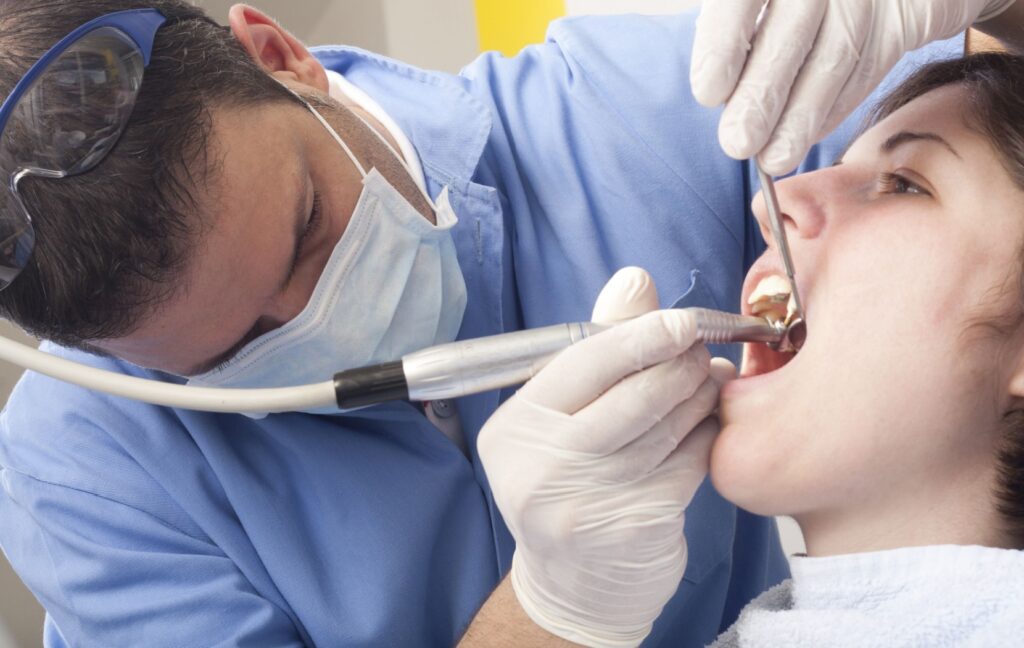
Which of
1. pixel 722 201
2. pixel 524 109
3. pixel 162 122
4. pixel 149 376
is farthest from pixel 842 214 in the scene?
pixel 149 376

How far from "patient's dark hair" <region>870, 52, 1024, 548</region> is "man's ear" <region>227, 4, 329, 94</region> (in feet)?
2.49

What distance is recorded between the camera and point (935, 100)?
3.08ft

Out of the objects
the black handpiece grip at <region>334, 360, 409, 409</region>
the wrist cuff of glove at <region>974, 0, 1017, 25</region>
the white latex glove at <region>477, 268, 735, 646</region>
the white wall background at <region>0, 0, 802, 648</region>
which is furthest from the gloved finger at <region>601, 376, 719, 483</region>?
the white wall background at <region>0, 0, 802, 648</region>

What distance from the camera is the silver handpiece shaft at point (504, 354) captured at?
0.82m

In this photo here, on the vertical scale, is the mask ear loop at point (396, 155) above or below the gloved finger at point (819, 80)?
below

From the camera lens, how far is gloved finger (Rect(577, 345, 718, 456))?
881 millimetres

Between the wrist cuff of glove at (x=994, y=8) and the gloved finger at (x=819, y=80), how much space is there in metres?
0.21

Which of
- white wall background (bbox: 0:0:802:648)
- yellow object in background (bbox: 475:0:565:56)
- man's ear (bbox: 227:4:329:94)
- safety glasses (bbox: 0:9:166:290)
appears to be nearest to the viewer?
safety glasses (bbox: 0:9:166:290)

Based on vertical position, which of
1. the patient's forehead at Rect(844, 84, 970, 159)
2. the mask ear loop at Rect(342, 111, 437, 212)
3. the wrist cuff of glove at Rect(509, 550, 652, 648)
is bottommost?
the wrist cuff of glove at Rect(509, 550, 652, 648)

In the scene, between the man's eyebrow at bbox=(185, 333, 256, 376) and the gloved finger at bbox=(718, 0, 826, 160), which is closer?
the gloved finger at bbox=(718, 0, 826, 160)

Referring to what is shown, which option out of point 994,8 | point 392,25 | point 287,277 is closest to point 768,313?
point 994,8

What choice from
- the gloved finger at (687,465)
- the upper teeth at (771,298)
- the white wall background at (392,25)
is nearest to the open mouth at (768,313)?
the upper teeth at (771,298)

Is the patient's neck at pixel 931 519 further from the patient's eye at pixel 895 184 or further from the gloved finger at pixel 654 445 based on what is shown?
the patient's eye at pixel 895 184

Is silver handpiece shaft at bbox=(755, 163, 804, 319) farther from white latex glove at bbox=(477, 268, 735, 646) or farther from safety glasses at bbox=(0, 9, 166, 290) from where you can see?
safety glasses at bbox=(0, 9, 166, 290)
